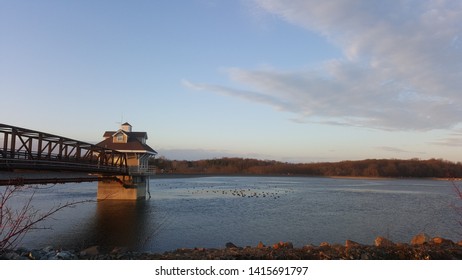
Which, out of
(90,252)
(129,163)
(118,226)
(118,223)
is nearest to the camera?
(90,252)

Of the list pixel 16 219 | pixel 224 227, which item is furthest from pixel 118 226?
pixel 16 219

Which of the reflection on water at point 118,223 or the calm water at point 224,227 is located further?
the reflection on water at point 118,223

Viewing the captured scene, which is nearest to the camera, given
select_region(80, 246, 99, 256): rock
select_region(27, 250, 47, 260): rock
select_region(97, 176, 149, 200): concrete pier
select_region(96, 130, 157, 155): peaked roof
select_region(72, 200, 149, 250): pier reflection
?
select_region(27, 250, 47, 260): rock

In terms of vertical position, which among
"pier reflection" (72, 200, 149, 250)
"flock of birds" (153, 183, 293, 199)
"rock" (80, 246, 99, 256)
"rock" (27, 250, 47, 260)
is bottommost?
"flock of birds" (153, 183, 293, 199)

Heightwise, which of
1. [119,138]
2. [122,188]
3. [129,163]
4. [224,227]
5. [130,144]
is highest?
[119,138]

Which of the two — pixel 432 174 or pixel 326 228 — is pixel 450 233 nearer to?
pixel 326 228

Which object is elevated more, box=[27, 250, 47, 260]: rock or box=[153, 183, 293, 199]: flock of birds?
box=[27, 250, 47, 260]: rock

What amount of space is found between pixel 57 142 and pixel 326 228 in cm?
2094

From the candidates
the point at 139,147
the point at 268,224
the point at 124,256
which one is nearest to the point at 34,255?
the point at 124,256

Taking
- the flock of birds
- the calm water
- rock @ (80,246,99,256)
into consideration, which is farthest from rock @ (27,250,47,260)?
the flock of birds

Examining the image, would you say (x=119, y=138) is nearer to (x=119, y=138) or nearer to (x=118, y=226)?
(x=119, y=138)

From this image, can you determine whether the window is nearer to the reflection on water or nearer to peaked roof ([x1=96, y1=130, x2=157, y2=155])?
peaked roof ([x1=96, y1=130, x2=157, y2=155])

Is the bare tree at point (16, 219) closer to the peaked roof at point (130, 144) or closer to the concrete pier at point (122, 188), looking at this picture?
the concrete pier at point (122, 188)

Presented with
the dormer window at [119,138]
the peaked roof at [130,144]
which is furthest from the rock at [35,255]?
the dormer window at [119,138]
